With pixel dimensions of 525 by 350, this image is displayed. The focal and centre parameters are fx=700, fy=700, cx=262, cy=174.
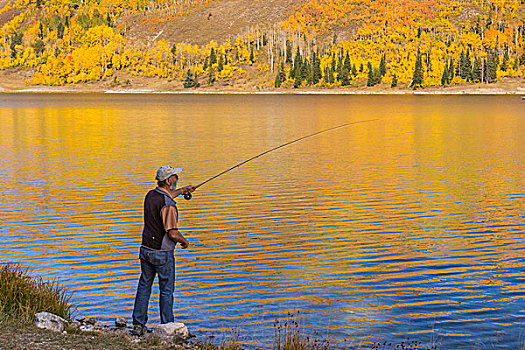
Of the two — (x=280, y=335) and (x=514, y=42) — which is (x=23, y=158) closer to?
(x=280, y=335)

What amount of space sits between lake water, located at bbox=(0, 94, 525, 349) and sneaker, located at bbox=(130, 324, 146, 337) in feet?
2.97

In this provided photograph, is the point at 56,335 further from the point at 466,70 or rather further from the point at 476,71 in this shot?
the point at 466,70

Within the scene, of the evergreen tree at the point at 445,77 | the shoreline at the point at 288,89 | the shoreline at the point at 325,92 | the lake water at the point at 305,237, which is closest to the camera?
the lake water at the point at 305,237

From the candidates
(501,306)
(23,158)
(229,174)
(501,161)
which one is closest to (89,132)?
(23,158)

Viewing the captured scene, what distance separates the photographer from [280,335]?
9.59m

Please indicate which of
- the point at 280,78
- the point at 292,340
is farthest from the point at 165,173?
the point at 280,78

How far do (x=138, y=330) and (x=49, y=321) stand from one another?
1213mm

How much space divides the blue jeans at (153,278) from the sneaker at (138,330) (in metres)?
0.06

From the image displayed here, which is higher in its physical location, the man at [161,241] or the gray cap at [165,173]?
the gray cap at [165,173]

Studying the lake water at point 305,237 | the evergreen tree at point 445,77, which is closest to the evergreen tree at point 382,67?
the evergreen tree at point 445,77

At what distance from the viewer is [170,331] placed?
8.88 metres

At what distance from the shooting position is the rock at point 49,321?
8539 millimetres

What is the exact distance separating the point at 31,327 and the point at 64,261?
5847 mm

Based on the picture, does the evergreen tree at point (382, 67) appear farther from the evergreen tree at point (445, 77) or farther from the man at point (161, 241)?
the man at point (161, 241)
